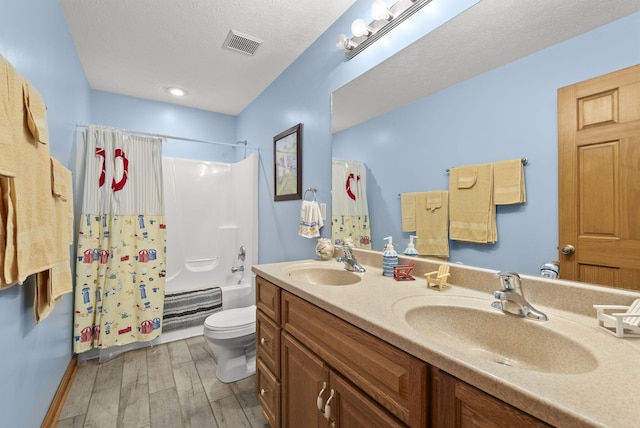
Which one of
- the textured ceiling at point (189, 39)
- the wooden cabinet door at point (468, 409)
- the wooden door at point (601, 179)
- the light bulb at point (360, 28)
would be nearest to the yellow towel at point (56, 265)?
the textured ceiling at point (189, 39)

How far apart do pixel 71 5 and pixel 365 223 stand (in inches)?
88.1

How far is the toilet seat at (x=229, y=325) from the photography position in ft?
6.15

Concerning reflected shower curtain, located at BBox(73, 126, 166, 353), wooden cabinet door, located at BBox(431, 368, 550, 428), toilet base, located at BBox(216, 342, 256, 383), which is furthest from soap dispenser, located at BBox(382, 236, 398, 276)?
reflected shower curtain, located at BBox(73, 126, 166, 353)

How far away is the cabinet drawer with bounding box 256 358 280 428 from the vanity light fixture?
72.1 inches

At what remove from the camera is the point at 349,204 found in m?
1.74

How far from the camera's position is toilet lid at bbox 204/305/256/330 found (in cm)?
191

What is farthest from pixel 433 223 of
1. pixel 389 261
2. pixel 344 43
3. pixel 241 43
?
pixel 241 43

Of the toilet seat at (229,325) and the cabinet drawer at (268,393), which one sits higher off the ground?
the toilet seat at (229,325)

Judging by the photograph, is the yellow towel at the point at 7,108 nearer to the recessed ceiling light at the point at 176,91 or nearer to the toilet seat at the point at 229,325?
the toilet seat at the point at 229,325

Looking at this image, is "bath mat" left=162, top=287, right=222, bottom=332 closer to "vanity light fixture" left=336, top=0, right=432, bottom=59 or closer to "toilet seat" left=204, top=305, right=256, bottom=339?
"toilet seat" left=204, top=305, right=256, bottom=339

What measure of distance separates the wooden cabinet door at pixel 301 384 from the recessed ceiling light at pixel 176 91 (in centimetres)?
274

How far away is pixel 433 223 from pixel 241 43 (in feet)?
6.14

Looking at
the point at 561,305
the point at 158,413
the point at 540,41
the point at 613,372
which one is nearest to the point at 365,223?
the point at 561,305

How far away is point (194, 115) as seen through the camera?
3.34 m
